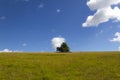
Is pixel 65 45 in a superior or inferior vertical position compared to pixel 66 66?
superior

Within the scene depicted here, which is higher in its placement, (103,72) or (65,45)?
(65,45)

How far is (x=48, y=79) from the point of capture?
93.9 ft

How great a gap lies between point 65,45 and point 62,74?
73.0m

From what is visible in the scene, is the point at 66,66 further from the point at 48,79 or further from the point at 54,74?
the point at 48,79

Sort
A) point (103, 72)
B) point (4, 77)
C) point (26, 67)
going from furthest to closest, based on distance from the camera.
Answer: point (26, 67), point (103, 72), point (4, 77)

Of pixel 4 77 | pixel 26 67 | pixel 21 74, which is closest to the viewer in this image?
pixel 4 77

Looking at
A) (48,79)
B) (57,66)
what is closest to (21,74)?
(48,79)

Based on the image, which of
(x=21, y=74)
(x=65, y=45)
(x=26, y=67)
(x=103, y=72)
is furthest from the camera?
(x=65, y=45)

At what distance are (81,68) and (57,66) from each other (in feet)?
10.9

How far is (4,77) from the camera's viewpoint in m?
28.5

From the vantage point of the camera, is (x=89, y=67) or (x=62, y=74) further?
(x=89, y=67)

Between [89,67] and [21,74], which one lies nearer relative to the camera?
[21,74]

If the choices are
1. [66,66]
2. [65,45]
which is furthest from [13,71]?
[65,45]

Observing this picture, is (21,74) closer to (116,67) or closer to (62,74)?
(62,74)
